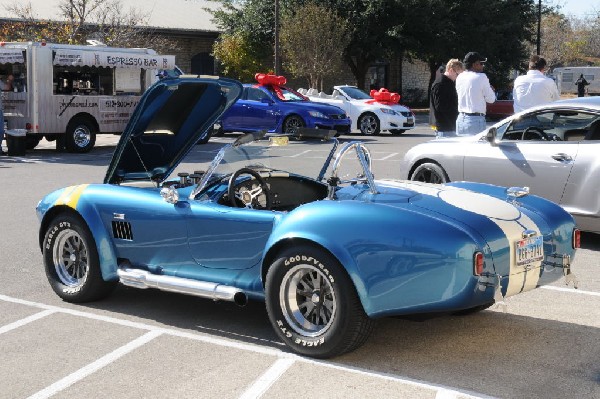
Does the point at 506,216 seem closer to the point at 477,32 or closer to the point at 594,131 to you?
the point at 594,131

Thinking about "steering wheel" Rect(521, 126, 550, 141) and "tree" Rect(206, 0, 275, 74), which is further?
"tree" Rect(206, 0, 275, 74)

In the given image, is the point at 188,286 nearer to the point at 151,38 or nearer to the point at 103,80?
the point at 103,80

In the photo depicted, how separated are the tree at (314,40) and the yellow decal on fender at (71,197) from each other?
33044 millimetres

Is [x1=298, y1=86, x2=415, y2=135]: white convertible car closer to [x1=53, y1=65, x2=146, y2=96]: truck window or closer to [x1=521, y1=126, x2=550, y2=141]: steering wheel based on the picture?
[x1=53, y1=65, x2=146, y2=96]: truck window

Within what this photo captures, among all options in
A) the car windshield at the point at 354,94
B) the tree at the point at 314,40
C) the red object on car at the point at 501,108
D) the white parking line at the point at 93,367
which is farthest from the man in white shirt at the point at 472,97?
the tree at the point at 314,40

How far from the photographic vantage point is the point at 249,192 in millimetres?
5723

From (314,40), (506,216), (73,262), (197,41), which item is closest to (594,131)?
(506,216)

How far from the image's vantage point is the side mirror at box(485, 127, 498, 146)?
9022 mm

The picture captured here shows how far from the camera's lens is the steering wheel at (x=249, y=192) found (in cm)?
568

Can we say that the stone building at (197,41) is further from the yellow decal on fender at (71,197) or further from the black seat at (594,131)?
the yellow decal on fender at (71,197)

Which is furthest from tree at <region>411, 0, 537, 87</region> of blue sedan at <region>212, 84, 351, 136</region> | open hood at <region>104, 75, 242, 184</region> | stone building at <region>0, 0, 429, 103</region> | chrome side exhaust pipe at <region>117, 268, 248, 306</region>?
chrome side exhaust pipe at <region>117, 268, 248, 306</region>

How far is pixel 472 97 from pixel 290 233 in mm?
6732

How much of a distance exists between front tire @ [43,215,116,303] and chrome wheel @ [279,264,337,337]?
5.60ft

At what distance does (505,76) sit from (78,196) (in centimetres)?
4338
